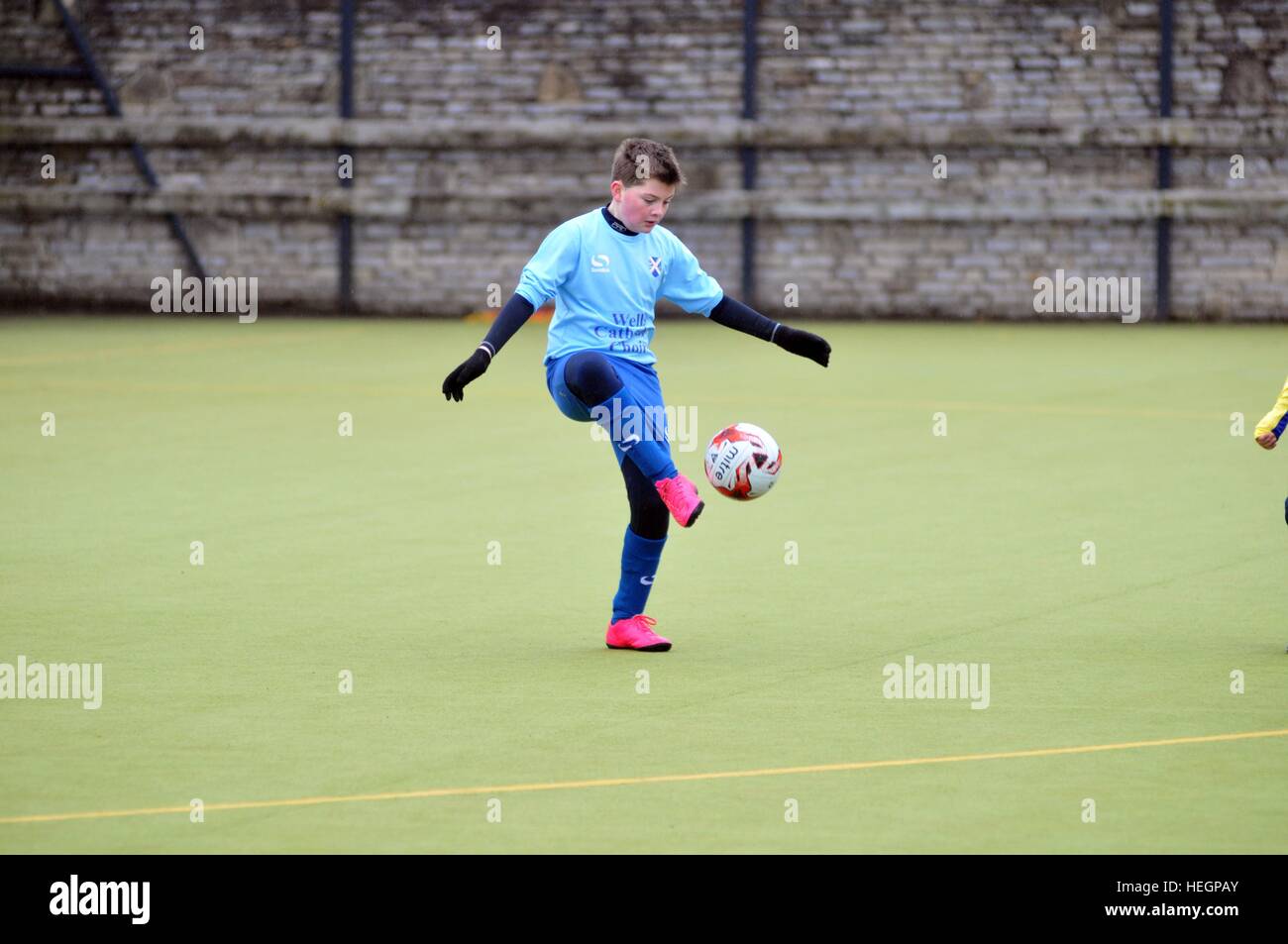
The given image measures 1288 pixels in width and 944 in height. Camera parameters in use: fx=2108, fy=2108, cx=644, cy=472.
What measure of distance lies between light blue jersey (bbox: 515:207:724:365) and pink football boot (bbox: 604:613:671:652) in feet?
3.75

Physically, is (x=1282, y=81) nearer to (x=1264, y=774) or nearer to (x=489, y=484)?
Result: (x=489, y=484)

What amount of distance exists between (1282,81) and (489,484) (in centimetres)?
1620

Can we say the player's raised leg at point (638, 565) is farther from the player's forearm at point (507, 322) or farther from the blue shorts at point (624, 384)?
the player's forearm at point (507, 322)

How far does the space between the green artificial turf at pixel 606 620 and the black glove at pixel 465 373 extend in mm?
1187

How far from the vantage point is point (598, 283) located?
29.2 feet

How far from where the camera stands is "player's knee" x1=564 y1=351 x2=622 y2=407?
28.4ft

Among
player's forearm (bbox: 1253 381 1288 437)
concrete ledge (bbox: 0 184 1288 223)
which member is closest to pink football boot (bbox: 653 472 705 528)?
player's forearm (bbox: 1253 381 1288 437)

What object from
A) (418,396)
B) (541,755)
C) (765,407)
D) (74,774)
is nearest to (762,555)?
(541,755)

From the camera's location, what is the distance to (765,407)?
61.7ft

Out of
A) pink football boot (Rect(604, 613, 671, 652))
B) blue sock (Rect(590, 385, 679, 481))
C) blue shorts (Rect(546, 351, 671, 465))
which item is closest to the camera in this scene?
blue sock (Rect(590, 385, 679, 481))

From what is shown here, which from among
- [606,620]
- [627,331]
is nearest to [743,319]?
[627,331]

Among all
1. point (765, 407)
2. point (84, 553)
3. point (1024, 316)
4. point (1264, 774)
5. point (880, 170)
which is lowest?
point (1264, 774)

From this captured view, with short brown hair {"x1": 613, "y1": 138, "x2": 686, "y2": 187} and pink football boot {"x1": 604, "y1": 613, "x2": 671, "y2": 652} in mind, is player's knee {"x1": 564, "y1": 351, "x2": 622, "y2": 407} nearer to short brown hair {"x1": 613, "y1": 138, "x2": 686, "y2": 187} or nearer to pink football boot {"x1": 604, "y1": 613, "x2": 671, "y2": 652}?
short brown hair {"x1": 613, "y1": 138, "x2": 686, "y2": 187}

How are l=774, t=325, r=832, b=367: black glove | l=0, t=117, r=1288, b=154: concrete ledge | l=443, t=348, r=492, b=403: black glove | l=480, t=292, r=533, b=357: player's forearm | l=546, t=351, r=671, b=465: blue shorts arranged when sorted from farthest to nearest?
l=0, t=117, r=1288, b=154: concrete ledge
l=774, t=325, r=832, b=367: black glove
l=546, t=351, r=671, b=465: blue shorts
l=480, t=292, r=533, b=357: player's forearm
l=443, t=348, r=492, b=403: black glove
